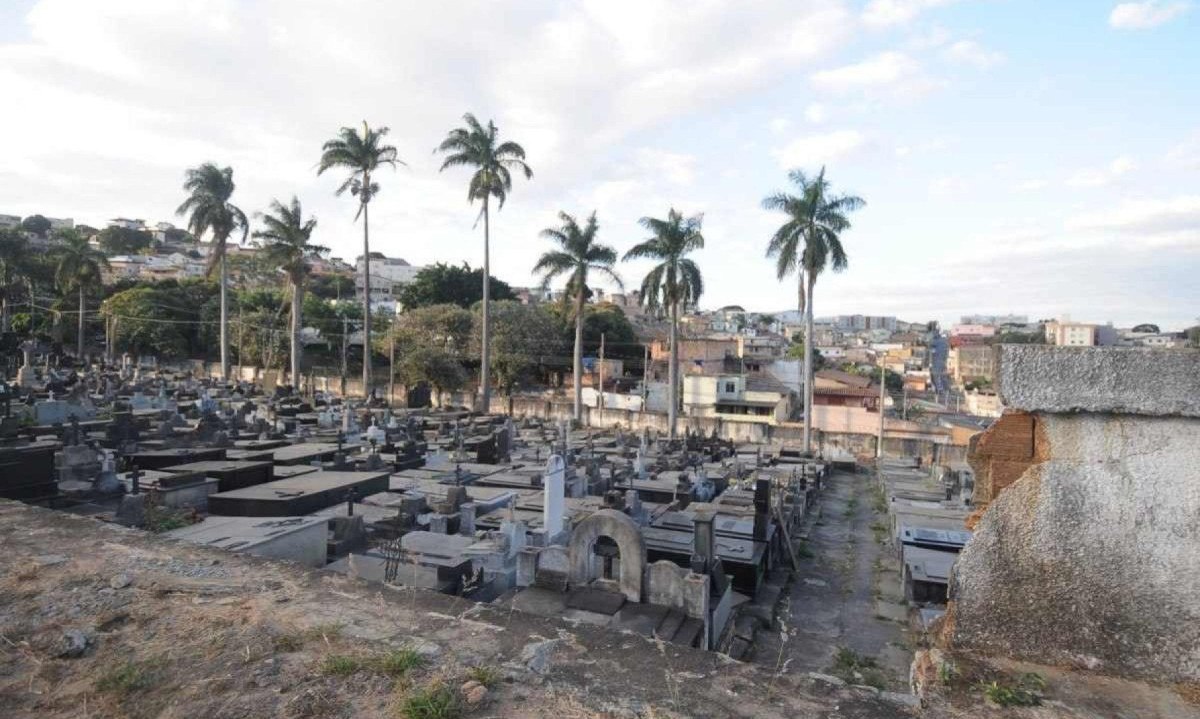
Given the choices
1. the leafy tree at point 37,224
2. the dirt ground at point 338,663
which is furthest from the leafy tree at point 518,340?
the leafy tree at point 37,224

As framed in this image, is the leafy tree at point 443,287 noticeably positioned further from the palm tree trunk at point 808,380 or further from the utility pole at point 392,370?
the palm tree trunk at point 808,380

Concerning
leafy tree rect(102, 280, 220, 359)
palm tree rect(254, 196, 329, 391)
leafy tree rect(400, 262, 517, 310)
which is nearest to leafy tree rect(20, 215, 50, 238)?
leafy tree rect(102, 280, 220, 359)

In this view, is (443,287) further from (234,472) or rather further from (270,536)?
(270,536)

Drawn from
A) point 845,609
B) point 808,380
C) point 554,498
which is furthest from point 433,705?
point 808,380

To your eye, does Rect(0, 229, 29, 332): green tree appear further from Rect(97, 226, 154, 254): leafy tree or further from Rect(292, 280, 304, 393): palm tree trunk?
Rect(97, 226, 154, 254): leafy tree

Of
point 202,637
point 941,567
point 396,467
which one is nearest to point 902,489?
point 941,567

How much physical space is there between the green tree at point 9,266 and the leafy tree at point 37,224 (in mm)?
56893

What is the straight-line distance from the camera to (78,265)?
152ft

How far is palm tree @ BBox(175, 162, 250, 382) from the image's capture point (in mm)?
38531

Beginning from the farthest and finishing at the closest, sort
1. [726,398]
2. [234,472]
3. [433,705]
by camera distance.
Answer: [726,398] < [234,472] < [433,705]

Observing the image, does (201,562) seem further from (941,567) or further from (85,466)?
(85,466)

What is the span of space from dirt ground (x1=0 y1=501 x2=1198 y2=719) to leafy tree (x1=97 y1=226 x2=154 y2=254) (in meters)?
111

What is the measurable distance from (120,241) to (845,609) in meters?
115

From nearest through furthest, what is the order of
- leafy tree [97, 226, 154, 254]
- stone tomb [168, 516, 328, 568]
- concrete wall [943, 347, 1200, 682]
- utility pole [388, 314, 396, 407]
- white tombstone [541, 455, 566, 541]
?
concrete wall [943, 347, 1200, 682]
stone tomb [168, 516, 328, 568]
white tombstone [541, 455, 566, 541]
utility pole [388, 314, 396, 407]
leafy tree [97, 226, 154, 254]
